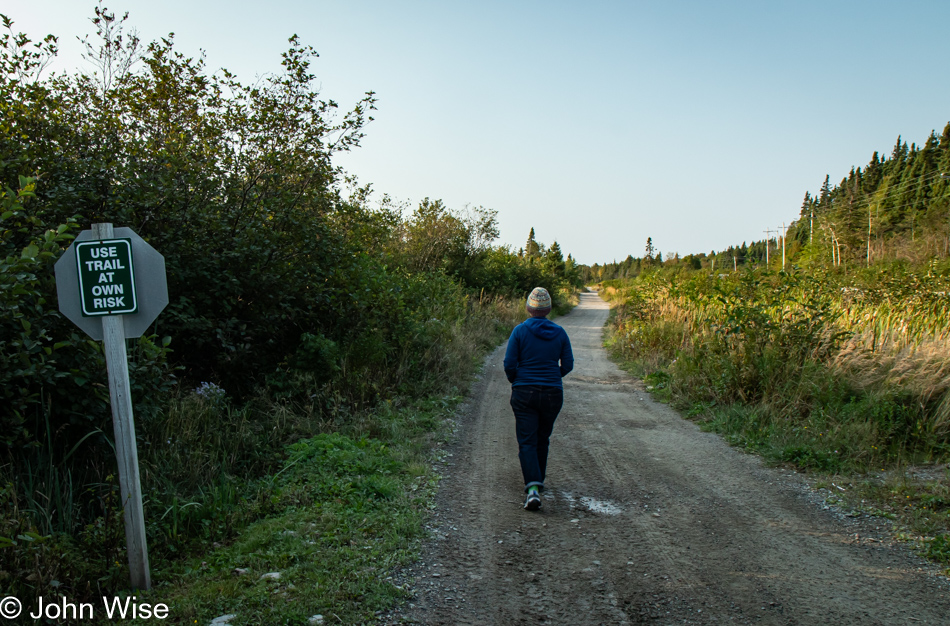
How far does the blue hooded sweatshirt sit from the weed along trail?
1133 millimetres

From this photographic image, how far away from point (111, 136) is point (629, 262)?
439ft

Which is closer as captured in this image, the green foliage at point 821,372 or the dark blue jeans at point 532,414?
the dark blue jeans at point 532,414

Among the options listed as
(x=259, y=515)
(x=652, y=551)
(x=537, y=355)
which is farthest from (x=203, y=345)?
(x=652, y=551)

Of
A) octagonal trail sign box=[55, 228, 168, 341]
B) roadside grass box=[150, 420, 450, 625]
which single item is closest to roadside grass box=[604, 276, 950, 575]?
roadside grass box=[150, 420, 450, 625]

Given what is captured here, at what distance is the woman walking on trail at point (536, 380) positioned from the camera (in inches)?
212

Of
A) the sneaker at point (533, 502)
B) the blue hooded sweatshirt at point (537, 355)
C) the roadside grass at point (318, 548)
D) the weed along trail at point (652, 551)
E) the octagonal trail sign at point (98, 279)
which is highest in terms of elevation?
the octagonal trail sign at point (98, 279)

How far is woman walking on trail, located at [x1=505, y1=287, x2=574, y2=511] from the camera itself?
5.38m

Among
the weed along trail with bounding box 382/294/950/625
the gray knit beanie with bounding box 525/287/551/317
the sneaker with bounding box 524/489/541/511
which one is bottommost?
the weed along trail with bounding box 382/294/950/625

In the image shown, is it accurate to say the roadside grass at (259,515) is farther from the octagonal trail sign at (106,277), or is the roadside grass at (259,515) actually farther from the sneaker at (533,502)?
the octagonal trail sign at (106,277)

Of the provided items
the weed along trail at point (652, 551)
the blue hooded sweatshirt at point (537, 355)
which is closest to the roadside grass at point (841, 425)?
the weed along trail at point (652, 551)

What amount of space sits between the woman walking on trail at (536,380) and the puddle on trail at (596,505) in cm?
32

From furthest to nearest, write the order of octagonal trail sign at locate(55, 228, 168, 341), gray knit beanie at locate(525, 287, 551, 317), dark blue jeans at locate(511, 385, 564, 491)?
gray knit beanie at locate(525, 287, 551, 317), dark blue jeans at locate(511, 385, 564, 491), octagonal trail sign at locate(55, 228, 168, 341)

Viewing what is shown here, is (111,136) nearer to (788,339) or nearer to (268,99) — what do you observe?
(268,99)

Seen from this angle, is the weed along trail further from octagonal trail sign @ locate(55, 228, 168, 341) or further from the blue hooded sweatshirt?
octagonal trail sign @ locate(55, 228, 168, 341)
